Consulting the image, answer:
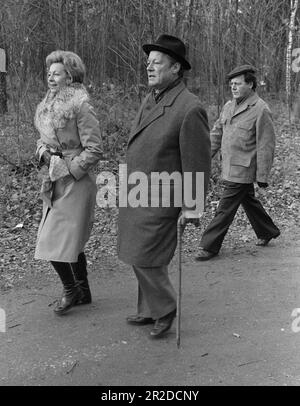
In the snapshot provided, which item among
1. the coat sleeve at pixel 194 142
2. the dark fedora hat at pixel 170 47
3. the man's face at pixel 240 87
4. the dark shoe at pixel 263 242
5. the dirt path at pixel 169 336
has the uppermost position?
the dark fedora hat at pixel 170 47

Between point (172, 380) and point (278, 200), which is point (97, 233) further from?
point (172, 380)

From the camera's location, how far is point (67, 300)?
4371 millimetres

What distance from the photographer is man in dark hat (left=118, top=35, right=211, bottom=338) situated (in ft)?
12.0

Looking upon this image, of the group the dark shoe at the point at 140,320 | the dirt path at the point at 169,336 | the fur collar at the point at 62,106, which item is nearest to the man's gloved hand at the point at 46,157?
the fur collar at the point at 62,106

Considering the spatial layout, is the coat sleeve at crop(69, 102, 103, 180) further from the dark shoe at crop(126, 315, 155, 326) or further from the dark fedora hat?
the dark shoe at crop(126, 315, 155, 326)

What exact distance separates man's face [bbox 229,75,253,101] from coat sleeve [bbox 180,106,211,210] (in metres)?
2.00

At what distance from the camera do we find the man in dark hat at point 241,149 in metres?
5.54

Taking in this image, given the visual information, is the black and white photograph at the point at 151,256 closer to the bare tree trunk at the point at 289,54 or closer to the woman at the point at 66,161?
the woman at the point at 66,161

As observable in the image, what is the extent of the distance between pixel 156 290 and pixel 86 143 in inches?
47.3

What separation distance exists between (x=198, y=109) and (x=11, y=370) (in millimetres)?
2075

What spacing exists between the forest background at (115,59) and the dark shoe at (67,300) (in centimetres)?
257

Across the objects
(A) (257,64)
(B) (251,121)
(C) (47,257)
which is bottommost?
(C) (47,257)
